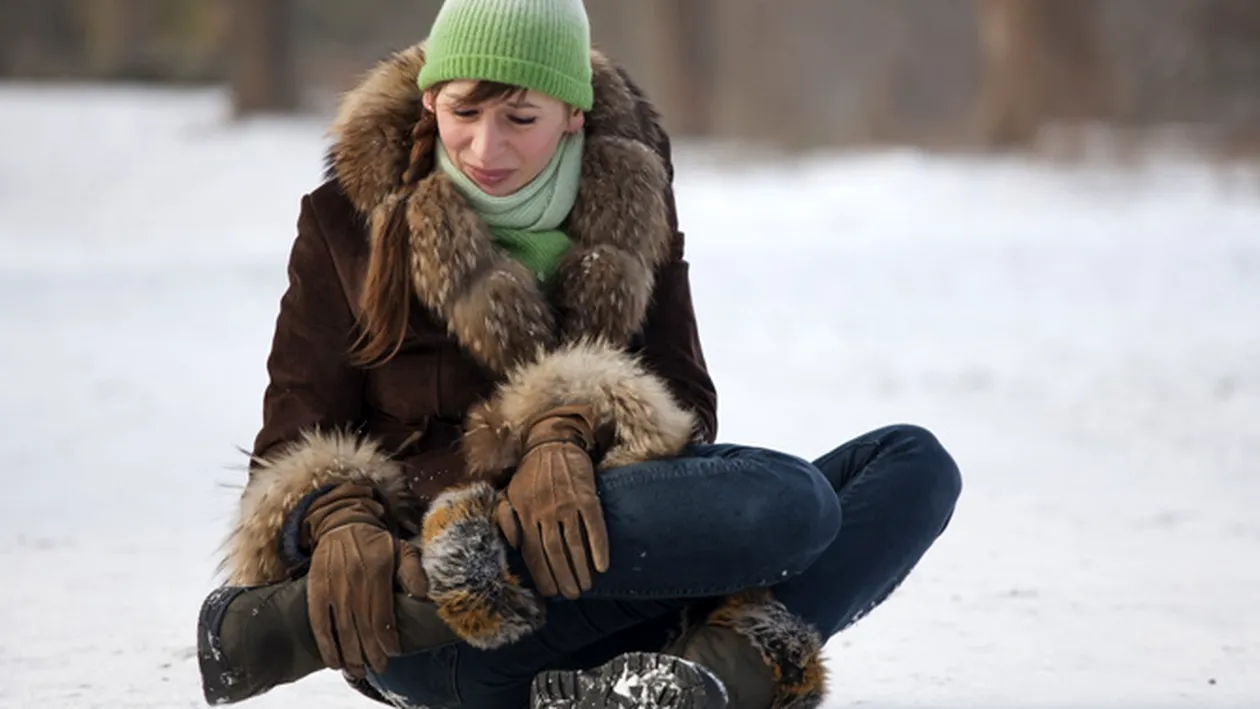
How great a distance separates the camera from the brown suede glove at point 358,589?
238 cm

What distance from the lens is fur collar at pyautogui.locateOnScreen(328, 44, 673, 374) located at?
2.67m

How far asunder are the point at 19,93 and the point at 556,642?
17.1 m

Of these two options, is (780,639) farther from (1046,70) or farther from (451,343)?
(1046,70)

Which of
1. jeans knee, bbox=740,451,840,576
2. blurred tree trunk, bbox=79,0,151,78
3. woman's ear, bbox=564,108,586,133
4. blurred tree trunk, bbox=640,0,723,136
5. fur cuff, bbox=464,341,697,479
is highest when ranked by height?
woman's ear, bbox=564,108,586,133

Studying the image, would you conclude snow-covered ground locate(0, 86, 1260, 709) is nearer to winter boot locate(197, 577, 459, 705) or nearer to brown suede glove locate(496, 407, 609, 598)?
winter boot locate(197, 577, 459, 705)

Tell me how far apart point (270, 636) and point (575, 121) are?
3.01 feet

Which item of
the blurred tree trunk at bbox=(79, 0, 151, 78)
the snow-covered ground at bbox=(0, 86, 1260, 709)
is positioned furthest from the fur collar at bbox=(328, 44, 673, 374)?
the blurred tree trunk at bbox=(79, 0, 151, 78)

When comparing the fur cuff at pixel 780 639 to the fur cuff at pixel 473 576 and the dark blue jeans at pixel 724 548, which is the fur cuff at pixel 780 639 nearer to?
the dark blue jeans at pixel 724 548


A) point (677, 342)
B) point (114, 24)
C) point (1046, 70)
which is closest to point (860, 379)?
point (677, 342)

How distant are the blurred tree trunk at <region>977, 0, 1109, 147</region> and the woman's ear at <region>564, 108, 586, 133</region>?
1414 cm

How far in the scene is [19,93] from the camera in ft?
60.2

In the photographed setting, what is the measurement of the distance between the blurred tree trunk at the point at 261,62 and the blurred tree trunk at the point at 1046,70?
7061 mm

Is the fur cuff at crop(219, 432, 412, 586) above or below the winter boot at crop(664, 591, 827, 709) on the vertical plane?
above

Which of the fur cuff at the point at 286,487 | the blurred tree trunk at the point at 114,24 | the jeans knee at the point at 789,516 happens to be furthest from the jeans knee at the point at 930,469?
the blurred tree trunk at the point at 114,24
